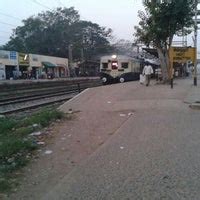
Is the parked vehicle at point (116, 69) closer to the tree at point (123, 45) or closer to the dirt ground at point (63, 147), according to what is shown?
the dirt ground at point (63, 147)

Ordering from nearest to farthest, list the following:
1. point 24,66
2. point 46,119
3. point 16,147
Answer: point 16,147 < point 46,119 < point 24,66

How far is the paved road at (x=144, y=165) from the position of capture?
6305mm

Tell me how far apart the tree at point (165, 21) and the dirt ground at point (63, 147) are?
15.4 m

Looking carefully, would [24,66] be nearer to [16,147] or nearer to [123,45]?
[123,45]

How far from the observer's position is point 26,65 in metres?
75.9

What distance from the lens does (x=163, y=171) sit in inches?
285

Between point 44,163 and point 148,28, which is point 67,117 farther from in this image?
point 148,28

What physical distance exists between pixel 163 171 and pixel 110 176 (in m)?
0.84

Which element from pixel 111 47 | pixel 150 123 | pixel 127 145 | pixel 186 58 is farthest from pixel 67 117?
pixel 111 47

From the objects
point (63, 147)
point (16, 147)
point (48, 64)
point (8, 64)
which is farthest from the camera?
point (48, 64)

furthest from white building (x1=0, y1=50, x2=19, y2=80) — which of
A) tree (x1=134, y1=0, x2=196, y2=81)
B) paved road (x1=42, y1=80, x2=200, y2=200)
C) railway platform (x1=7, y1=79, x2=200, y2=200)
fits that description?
paved road (x1=42, y1=80, x2=200, y2=200)

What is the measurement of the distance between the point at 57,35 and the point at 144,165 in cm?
9166

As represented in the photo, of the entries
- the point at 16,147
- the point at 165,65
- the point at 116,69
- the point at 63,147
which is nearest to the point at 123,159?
the point at 63,147

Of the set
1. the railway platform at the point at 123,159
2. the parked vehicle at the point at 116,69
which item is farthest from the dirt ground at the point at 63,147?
the parked vehicle at the point at 116,69
